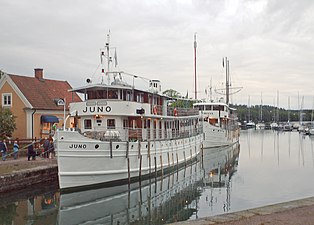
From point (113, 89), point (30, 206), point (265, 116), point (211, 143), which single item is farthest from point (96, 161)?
point (265, 116)

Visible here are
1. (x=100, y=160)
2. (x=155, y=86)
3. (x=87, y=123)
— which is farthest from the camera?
(x=155, y=86)

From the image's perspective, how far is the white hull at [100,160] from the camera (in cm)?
1965

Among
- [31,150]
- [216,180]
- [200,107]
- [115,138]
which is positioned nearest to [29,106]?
[31,150]

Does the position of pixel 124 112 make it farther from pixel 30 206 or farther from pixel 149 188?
pixel 30 206

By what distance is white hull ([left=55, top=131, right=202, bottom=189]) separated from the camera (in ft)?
64.5

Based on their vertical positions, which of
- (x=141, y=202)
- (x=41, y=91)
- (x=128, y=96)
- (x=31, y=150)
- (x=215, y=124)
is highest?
(x=41, y=91)

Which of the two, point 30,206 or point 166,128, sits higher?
point 166,128

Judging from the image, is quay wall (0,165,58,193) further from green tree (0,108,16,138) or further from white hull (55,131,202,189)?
green tree (0,108,16,138)

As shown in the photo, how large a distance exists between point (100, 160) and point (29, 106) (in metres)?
14.9

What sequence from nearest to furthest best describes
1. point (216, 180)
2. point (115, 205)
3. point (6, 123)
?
point (115, 205), point (6, 123), point (216, 180)

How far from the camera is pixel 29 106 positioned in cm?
3266

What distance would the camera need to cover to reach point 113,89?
2394cm

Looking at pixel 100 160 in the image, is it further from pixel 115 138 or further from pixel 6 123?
pixel 6 123

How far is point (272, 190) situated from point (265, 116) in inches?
6340
